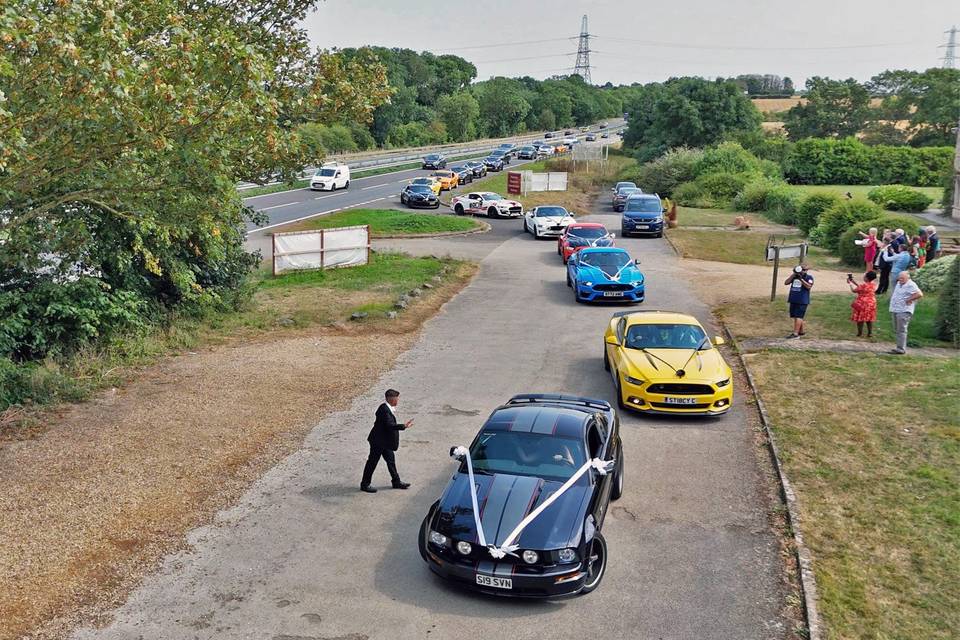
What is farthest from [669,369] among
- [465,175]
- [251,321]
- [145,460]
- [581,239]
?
[465,175]

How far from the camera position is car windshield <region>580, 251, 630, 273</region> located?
23.3 m

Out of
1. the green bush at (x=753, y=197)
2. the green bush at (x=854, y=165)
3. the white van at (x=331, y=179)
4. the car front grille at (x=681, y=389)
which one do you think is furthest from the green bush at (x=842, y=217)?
the green bush at (x=854, y=165)

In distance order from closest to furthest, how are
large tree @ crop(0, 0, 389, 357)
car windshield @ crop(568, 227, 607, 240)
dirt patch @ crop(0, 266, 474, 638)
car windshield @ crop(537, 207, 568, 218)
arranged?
1. dirt patch @ crop(0, 266, 474, 638)
2. large tree @ crop(0, 0, 389, 357)
3. car windshield @ crop(568, 227, 607, 240)
4. car windshield @ crop(537, 207, 568, 218)

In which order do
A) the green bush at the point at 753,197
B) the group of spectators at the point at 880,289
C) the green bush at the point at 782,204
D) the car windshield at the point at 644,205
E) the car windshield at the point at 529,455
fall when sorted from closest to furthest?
the car windshield at the point at 529,455 → the group of spectators at the point at 880,289 → the car windshield at the point at 644,205 → the green bush at the point at 782,204 → the green bush at the point at 753,197

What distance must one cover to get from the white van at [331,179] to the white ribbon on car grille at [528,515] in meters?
48.3

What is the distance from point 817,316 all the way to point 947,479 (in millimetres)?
10261

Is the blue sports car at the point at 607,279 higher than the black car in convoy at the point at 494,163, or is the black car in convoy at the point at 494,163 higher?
the black car in convoy at the point at 494,163

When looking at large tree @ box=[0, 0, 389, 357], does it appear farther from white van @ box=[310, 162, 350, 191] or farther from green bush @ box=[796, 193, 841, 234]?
white van @ box=[310, 162, 350, 191]

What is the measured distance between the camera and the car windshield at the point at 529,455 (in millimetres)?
9195

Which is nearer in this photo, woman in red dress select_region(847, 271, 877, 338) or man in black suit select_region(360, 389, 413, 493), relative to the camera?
man in black suit select_region(360, 389, 413, 493)

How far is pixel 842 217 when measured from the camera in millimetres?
33875

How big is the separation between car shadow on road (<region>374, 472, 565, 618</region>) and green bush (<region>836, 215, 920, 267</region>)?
2506 cm

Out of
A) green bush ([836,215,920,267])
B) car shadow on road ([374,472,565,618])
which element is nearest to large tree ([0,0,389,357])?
car shadow on road ([374,472,565,618])

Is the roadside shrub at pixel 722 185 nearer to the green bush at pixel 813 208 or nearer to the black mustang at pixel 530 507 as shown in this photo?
the green bush at pixel 813 208
